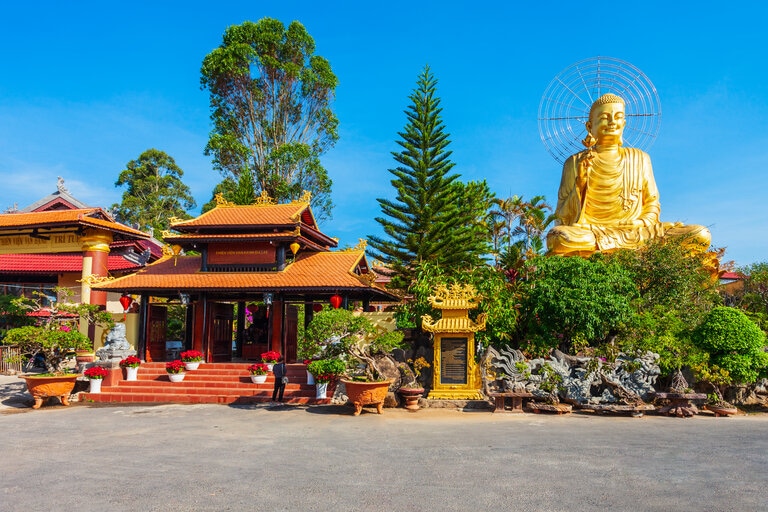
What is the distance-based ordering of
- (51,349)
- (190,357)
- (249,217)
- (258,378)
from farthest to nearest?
(249,217) → (190,357) → (258,378) → (51,349)

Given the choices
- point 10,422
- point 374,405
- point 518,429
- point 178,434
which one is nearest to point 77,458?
point 178,434

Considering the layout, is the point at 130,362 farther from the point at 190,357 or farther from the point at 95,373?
the point at 190,357

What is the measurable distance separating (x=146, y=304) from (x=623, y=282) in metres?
12.0

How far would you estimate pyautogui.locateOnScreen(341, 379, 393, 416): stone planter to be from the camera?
35.3 feet

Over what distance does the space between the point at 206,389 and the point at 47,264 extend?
1327cm

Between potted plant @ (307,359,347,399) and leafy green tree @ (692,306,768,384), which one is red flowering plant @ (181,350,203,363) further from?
leafy green tree @ (692,306,768,384)

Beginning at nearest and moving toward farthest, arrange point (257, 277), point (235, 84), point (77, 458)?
point (77, 458)
point (257, 277)
point (235, 84)

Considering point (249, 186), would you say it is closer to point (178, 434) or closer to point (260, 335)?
point (260, 335)

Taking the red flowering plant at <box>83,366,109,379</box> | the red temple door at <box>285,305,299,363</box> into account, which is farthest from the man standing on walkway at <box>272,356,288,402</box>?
the red flowering plant at <box>83,366,109,379</box>

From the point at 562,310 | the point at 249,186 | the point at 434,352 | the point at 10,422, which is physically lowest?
the point at 10,422

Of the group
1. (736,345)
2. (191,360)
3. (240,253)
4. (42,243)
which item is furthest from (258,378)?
(736,345)

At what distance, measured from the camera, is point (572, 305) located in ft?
38.7

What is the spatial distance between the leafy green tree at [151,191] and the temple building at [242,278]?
2290 cm

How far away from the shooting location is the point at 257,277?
15492 mm
